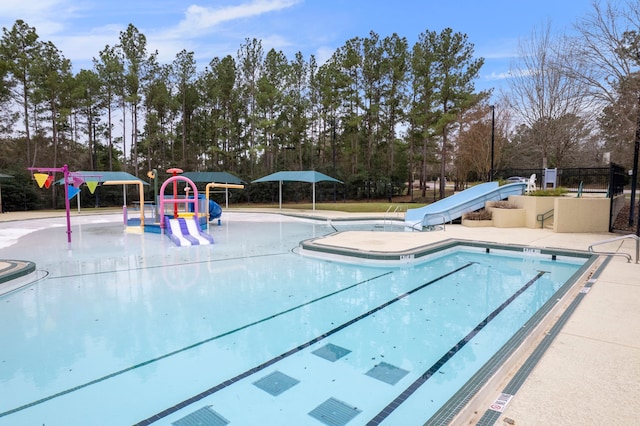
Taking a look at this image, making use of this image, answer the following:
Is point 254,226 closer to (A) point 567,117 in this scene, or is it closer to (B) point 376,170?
(A) point 567,117

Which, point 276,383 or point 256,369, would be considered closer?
point 276,383

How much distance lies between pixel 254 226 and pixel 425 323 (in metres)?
10.9

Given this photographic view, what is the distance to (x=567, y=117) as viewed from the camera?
1482 cm

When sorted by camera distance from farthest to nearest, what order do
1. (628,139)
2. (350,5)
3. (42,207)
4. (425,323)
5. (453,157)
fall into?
(453,157), (42,207), (350,5), (628,139), (425,323)

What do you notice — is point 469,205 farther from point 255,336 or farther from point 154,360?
point 154,360

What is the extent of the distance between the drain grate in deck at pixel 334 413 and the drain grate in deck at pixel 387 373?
0.53 m

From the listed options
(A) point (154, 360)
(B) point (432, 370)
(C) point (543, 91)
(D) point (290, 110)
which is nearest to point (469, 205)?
(C) point (543, 91)

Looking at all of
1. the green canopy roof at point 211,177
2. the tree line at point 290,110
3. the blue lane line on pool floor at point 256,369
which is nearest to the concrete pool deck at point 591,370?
the blue lane line on pool floor at point 256,369

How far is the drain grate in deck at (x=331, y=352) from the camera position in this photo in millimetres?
3828

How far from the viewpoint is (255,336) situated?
4.37 m

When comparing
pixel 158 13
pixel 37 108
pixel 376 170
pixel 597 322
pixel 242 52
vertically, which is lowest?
pixel 597 322

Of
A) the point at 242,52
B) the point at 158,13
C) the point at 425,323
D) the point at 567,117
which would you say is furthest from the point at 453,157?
the point at 425,323

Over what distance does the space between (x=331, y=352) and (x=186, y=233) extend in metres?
8.60

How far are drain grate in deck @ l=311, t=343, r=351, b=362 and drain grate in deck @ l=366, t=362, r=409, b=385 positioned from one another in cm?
43
